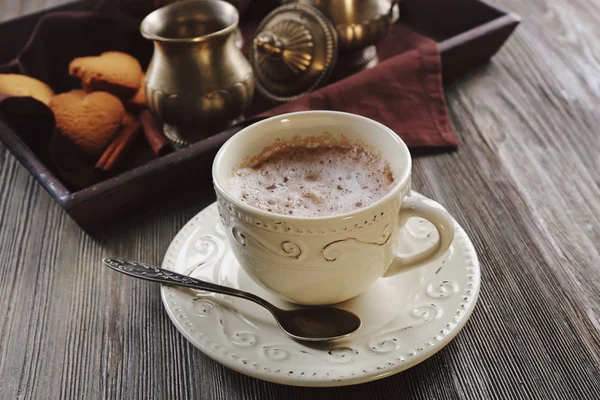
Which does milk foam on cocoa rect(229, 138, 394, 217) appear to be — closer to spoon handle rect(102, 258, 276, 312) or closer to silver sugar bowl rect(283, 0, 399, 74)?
spoon handle rect(102, 258, 276, 312)

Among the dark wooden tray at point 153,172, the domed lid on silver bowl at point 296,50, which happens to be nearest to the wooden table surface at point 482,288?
the dark wooden tray at point 153,172

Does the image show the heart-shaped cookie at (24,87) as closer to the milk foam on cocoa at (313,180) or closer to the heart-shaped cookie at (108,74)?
the heart-shaped cookie at (108,74)

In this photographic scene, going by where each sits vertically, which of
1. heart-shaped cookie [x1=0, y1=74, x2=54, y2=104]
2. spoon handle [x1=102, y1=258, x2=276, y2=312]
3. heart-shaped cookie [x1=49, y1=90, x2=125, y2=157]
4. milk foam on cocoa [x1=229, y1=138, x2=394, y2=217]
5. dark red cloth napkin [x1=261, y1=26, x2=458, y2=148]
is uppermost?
milk foam on cocoa [x1=229, y1=138, x2=394, y2=217]

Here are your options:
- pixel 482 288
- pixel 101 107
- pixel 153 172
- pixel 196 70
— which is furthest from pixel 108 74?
pixel 482 288

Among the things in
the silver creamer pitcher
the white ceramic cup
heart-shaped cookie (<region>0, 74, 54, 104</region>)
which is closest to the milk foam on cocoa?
the white ceramic cup

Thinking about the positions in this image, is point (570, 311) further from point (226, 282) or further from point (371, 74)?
point (371, 74)

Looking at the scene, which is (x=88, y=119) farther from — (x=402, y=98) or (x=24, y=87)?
(x=402, y=98)

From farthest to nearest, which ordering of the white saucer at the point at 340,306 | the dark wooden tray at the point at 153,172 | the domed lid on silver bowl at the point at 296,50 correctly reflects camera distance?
the domed lid on silver bowl at the point at 296,50 → the dark wooden tray at the point at 153,172 → the white saucer at the point at 340,306
